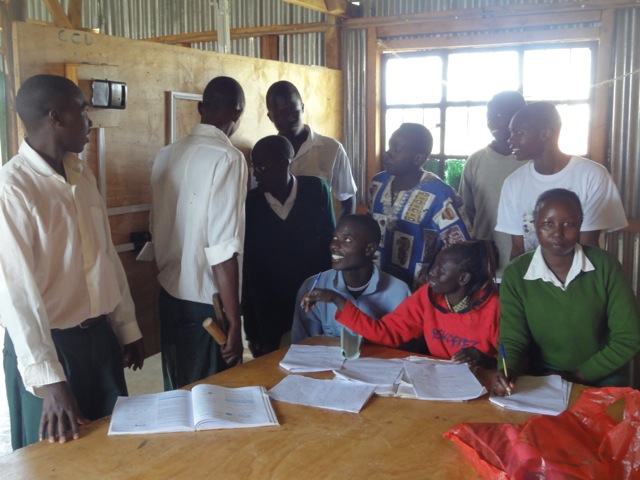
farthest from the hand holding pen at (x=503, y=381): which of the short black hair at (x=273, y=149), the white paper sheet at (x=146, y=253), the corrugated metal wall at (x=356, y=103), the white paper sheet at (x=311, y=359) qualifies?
the corrugated metal wall at (x=356, y=103)

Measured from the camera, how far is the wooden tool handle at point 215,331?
7.67 ft

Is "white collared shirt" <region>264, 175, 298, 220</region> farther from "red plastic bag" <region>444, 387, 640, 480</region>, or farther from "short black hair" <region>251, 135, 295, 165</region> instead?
"red plastic bag" <region>444, 387, 640, 480</region>

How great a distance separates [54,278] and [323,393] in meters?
0.83

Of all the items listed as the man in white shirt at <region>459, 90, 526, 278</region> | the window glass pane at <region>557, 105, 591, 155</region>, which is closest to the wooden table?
the man in white shirt at <region>459, 90, 526, 278</region>

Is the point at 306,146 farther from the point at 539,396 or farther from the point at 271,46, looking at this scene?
the point at 271,46

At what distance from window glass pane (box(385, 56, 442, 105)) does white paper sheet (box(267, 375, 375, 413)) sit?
322cm

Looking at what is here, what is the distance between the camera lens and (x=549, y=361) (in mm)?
2268

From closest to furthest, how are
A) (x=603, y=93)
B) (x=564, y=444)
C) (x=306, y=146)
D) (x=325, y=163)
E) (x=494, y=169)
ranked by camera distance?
(x=564, y=444), (x=494, y=169), (x=306, y=146), (x=325, y=163), (x=603, y=93)

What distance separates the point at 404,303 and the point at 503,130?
1216 mm

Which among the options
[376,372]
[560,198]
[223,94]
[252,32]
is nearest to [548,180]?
[560,198]

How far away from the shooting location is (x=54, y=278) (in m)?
1.93

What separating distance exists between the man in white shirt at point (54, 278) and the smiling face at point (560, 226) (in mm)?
1379

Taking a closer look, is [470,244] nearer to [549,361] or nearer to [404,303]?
[404,303]

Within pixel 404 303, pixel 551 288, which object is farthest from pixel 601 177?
pixel 404 303
